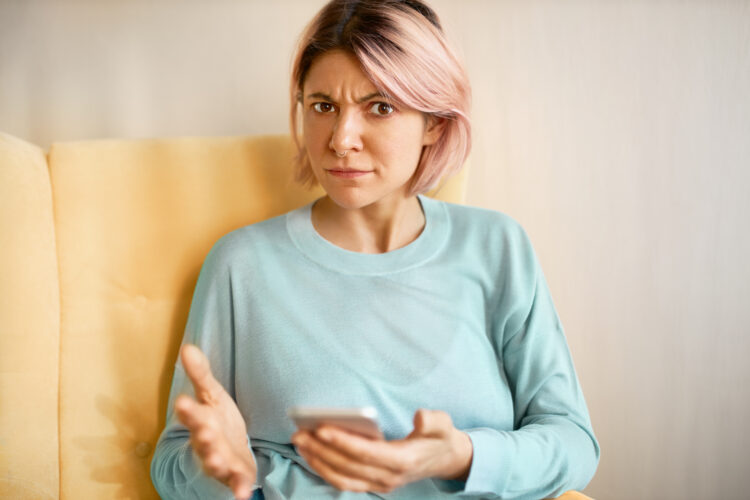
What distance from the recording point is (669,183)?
133cm

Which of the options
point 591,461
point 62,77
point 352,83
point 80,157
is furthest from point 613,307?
point 62,77

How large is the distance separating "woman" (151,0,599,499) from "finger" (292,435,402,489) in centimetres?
14

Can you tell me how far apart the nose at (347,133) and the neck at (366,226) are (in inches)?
6.0

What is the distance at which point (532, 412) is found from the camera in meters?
0.98

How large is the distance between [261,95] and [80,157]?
427mm

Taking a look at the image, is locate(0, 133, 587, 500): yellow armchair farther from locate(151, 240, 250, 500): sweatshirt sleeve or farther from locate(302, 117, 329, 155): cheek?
locate(302, 117, 329, 155): cheek

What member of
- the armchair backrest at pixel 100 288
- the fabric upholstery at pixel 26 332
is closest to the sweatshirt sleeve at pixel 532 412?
the armchair backrest at pixel 100 288

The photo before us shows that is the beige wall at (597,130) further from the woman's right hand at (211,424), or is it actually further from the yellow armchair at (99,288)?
the woman's right hand at (211,424)

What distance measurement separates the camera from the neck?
1.03 meters

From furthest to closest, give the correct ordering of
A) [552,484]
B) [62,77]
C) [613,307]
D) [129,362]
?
[613,307]
[62,77]
[129,362]
[552,484]

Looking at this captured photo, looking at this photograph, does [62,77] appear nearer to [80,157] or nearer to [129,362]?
[80,157]

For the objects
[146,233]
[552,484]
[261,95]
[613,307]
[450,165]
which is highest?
[261,95]

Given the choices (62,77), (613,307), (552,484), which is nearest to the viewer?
(552,484)

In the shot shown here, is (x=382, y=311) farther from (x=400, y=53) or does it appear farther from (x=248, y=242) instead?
(x=400, y=53)
